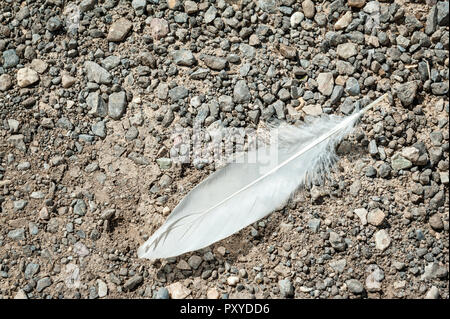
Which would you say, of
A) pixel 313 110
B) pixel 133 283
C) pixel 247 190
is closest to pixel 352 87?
pixel 313 110

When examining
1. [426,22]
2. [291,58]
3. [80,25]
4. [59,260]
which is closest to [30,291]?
[59,260]

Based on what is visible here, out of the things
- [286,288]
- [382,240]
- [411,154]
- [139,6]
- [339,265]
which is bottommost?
[286,288]

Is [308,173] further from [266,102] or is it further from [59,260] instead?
[59,260]

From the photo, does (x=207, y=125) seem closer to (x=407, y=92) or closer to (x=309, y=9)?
(x=309, y=9)

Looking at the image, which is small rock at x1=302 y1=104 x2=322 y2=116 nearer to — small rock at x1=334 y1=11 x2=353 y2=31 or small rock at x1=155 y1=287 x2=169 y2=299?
small rock at x1=334 y1=11 x2=353 y2=31

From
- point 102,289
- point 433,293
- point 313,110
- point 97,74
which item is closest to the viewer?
point 433,293

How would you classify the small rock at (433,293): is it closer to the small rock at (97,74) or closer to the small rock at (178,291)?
the small rock at (178,291)
